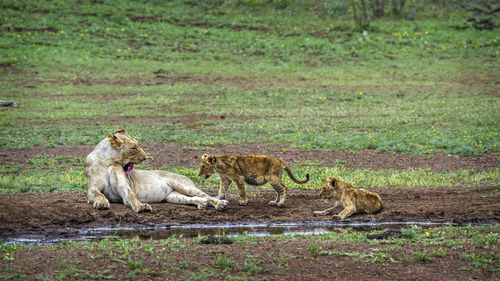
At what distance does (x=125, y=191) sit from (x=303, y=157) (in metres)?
6.90

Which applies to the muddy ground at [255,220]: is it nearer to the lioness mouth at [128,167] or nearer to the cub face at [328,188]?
the cub face at [328,188]

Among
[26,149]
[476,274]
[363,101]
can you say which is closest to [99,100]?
[26,149]

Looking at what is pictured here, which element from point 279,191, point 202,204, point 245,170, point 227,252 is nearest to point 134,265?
point 227,252

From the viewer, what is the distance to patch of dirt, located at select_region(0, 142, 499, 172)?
15977mm

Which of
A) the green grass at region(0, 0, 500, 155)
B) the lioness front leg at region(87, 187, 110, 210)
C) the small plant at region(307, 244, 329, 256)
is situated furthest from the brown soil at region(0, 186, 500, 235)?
the green grass at region(0, 0, 500, 155)

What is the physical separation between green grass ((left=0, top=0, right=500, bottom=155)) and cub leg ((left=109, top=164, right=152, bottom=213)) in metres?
7.30

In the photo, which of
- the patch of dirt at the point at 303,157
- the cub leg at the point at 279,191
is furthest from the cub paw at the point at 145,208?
the patch of dirt at the point at 303,157

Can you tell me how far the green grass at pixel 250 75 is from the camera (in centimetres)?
2016

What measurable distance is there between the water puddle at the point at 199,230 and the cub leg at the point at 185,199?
87 cm

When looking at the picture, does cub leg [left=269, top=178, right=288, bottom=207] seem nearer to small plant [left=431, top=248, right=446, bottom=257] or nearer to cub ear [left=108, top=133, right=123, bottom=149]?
cub ear [left=108, top=133, right=123, bottom=149]

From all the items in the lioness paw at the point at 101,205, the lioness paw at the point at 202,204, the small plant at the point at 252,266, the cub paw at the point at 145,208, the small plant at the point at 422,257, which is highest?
the lioness paw at the point at 101,205

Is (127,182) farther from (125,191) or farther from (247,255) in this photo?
(247,255)

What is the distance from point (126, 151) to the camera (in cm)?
1134

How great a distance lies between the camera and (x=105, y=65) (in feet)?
96.1
